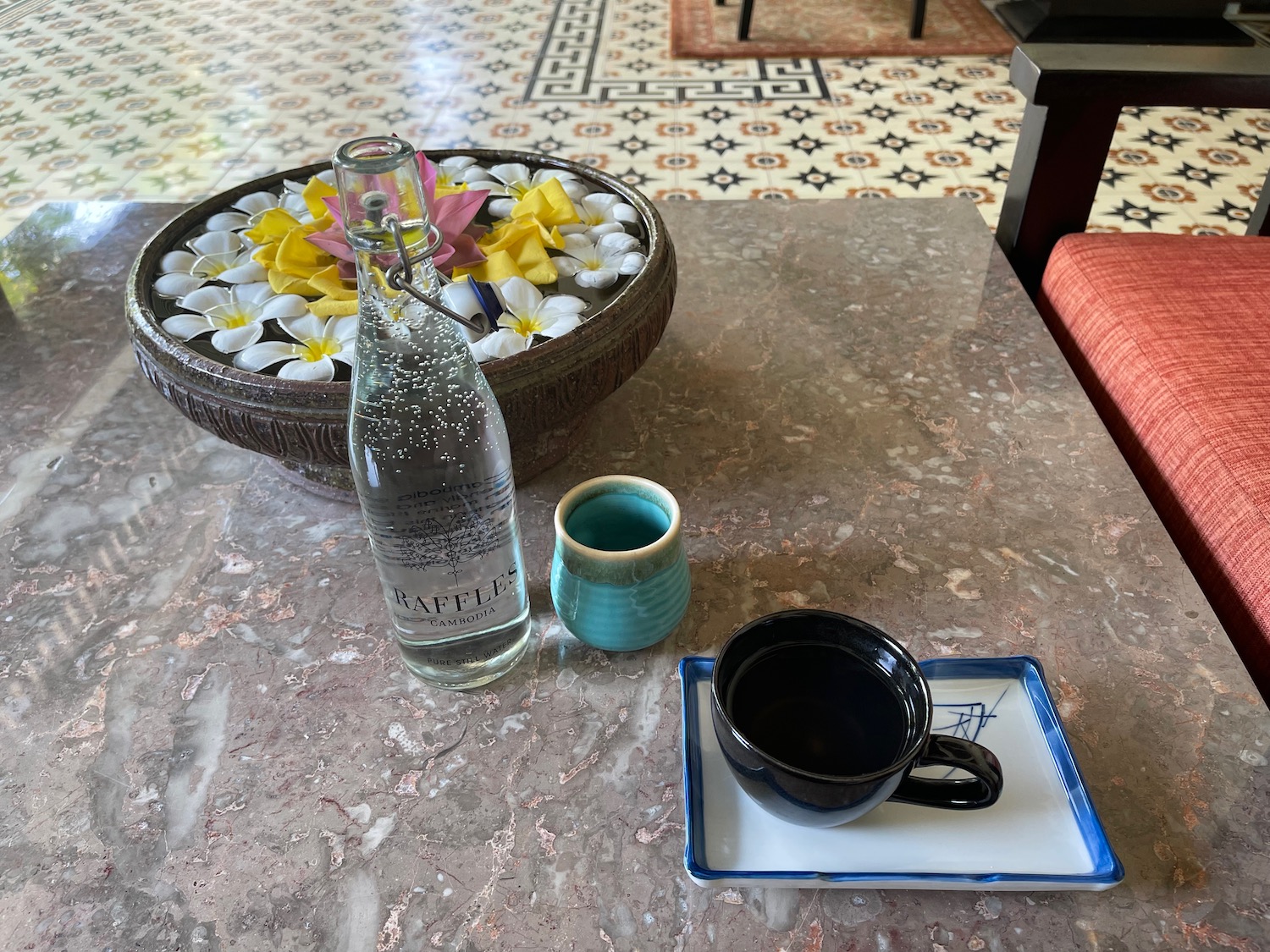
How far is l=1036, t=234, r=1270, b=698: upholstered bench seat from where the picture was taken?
649mm

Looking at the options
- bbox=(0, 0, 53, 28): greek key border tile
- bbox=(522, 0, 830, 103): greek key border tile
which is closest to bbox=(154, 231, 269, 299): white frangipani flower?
bbox=(522, 0, 830, 103): greek key border tile

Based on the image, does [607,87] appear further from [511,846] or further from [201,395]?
[511,846]

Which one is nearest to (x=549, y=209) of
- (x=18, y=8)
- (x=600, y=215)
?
(x=600, y=215)

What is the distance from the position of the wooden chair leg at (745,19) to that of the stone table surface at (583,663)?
2.22 meters

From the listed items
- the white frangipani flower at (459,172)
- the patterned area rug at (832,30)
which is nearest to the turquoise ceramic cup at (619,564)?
the white frangipani flower at (459,172)

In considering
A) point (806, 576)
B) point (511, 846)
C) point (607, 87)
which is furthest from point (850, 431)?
point (607, 87)

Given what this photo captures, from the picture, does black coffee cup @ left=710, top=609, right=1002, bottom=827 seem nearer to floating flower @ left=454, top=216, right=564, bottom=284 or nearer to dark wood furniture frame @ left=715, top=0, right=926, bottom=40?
floating flower @ left=454, top=216, right=564, bottom=284

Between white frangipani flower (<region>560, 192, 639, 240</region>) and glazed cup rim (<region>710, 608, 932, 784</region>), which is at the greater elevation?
white frangipani flower (<region>560, 192, 639, 240</region>)

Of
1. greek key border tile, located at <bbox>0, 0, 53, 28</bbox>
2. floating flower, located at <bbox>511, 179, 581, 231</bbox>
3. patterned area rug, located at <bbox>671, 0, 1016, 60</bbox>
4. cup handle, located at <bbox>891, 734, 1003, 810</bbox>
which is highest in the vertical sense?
floating flower, located at <bbox>511, 179, 581, 231</bbox>

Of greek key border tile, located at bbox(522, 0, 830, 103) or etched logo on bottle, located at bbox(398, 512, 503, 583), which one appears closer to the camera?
etched logo on bottle, located at bbox(398, 512, 503, 583)

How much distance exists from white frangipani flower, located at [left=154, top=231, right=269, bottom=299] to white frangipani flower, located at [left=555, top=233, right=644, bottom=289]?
219 mm

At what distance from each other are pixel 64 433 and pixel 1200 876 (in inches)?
31.7

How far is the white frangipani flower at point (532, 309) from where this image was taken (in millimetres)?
622

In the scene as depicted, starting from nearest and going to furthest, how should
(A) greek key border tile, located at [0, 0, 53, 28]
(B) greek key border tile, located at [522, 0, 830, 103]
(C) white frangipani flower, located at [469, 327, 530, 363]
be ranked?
(C) white frangipani flower, located at [469, 327, 530, 363]
(B) greek key border tile, located at [522, 0, 830, 103]
(A) greek key border tile, located at [0, 0, 53, 28]
